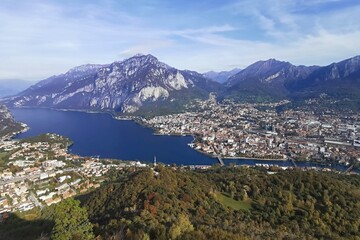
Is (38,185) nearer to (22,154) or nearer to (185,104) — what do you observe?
(22,154)

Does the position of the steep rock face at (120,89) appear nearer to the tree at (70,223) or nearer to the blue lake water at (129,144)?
the blue lake water at (129,144)

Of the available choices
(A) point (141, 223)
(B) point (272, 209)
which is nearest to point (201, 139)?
(B) point (272, 209)

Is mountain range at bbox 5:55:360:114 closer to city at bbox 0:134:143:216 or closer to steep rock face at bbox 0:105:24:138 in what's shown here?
steep rock face at bbox 0:105:24:138

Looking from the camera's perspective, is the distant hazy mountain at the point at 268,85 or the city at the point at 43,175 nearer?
the city at the point at 43,175

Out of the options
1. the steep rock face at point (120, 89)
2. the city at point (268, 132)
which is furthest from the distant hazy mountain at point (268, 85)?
the city at point (268, 132)

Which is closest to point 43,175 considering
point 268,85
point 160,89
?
point 160,89

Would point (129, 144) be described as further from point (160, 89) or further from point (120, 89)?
point (120, 89)

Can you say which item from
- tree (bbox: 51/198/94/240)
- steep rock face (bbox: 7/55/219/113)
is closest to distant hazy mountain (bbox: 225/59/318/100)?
steep rock face (bbox: 7/55/219/113)
